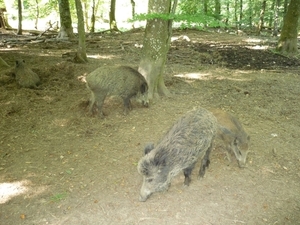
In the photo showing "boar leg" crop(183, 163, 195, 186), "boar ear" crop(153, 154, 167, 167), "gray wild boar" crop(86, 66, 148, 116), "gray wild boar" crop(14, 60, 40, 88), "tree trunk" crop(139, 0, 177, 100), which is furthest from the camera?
"gray wild boar" crop(14, 60, 40, 88)

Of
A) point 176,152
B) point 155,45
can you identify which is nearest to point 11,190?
point 176,152

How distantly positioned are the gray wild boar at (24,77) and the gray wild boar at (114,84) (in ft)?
6.79

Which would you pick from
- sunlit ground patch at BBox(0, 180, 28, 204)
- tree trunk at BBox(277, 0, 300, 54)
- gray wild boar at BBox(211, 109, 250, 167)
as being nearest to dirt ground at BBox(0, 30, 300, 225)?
sunlit ground patch at BBox(0, 180, 28, 204)

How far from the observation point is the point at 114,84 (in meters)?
6.02

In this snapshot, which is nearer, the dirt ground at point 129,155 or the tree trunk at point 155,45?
the dirt ground at point 129,155

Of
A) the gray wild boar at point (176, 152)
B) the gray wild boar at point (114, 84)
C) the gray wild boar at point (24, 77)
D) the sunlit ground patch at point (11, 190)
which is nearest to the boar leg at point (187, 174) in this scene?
the gray wild boar at point (176, 152)

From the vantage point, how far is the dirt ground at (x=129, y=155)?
3.59 m

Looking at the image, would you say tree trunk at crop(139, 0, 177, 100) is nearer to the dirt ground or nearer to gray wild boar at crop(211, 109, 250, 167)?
the dirt ground

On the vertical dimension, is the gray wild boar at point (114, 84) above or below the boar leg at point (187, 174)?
above

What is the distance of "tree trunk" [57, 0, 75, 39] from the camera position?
1292 cm

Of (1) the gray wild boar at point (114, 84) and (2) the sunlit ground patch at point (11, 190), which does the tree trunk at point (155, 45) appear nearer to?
(1) the gray wild boar at point (114, 84)

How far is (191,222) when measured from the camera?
11.3 feet

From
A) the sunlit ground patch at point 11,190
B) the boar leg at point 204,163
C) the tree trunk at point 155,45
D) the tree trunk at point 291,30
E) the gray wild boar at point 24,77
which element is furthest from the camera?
the tree trunk at point 291,30

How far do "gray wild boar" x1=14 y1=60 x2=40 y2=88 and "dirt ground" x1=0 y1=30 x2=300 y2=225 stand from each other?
0.78 ft
